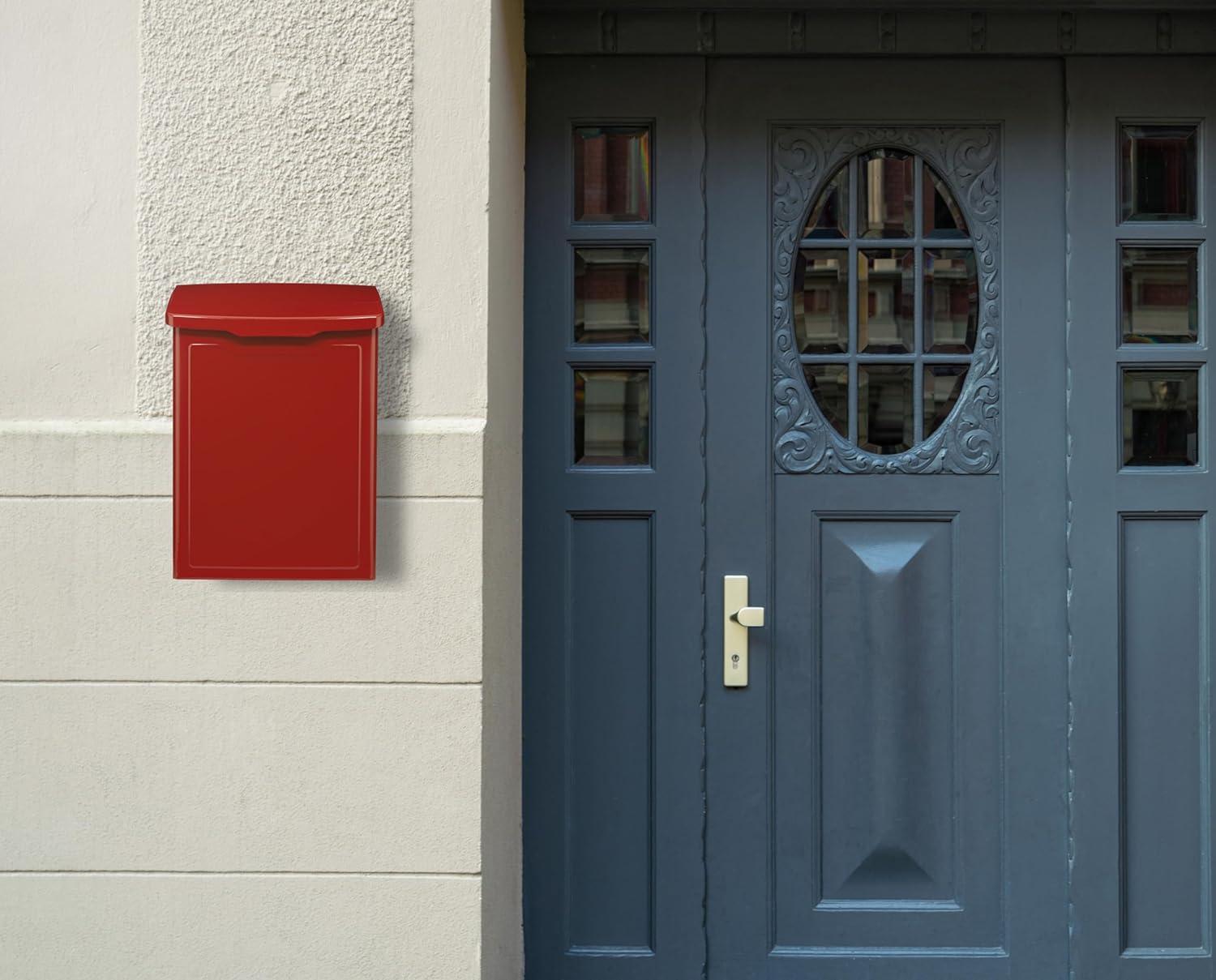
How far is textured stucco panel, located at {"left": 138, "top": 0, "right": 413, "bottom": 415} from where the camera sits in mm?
2213

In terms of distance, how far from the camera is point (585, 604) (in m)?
2.62

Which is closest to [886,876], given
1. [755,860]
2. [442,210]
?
[755,860]

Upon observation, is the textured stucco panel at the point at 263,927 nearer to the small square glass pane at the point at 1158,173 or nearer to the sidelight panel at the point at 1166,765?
the sidelight panel at the point at 1166,765

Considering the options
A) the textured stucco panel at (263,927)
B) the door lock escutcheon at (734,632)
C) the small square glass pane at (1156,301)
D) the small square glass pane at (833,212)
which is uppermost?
the small square glass pane at (833,212)

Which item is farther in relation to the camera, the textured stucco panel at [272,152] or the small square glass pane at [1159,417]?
the small square glass pane at [1159,417]

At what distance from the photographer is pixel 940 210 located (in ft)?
8.68

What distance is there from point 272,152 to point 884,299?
5.09ft

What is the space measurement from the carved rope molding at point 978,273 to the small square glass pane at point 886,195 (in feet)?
0.14

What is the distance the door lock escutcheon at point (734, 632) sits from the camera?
2598mm

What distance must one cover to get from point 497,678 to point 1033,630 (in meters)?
1.38

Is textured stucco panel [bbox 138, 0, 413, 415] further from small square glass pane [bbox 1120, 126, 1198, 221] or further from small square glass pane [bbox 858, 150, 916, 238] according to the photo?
small square glass pane [bbox 1120, 126, 1198, 221]

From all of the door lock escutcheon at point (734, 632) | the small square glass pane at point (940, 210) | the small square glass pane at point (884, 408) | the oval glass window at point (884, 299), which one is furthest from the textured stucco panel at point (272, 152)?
the small square glass pane at point (940, 210)


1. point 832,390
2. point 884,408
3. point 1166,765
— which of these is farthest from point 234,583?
point 1166,765

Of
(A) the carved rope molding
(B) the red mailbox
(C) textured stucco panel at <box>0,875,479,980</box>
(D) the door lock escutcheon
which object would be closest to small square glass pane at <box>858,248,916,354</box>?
(A) the carved rope molding
